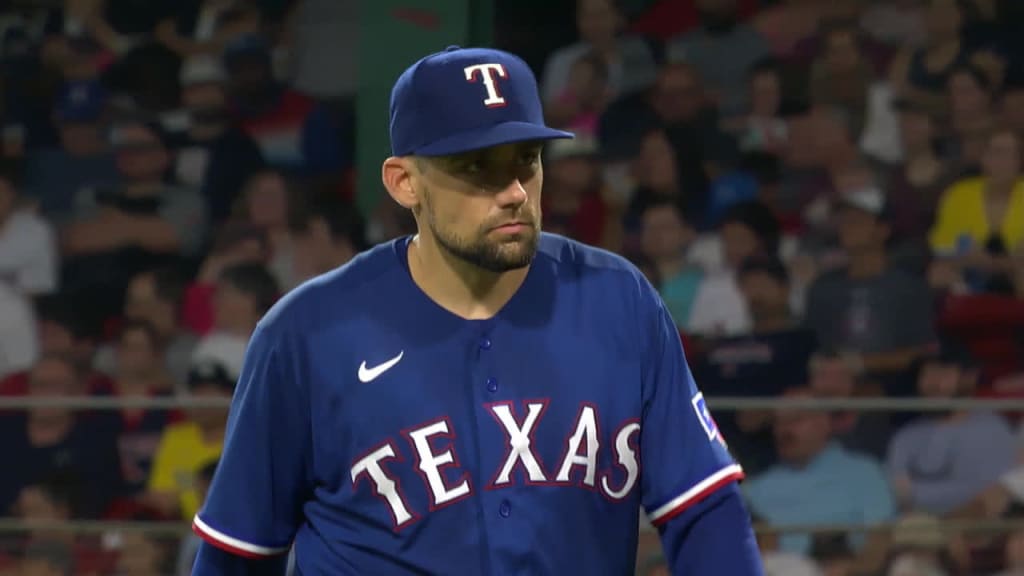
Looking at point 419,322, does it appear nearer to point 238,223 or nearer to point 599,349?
point 599,349

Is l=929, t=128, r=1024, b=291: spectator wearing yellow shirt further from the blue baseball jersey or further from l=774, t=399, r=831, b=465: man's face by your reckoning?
the blue baseball jersey

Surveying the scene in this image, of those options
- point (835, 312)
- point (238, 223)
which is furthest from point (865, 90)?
point (238, 223)

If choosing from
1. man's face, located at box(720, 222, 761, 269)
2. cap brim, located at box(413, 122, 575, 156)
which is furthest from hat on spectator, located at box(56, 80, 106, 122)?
cap brim, located at box(413, 122, 575, 156)

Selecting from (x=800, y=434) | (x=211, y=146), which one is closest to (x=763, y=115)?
(x=800, y=434)

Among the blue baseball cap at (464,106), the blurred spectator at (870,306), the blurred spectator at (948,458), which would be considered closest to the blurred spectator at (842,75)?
the blurred spectator at (870,306)

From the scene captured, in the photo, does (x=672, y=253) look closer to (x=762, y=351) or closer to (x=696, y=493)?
(x=762, y=351)
